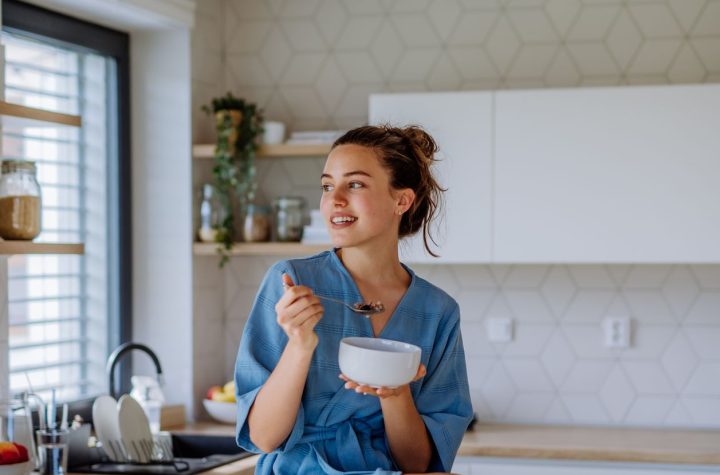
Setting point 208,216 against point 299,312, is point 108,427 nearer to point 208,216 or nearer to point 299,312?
point 208,216

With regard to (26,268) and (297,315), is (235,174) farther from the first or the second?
(297,315)

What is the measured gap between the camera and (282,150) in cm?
387

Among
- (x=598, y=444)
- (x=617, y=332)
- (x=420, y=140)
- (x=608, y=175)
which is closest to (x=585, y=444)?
(x=598, y=444)

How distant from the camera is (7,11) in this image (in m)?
3.36

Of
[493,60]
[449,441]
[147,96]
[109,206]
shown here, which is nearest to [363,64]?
[493,60]

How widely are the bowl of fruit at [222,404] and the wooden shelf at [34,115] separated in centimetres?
133

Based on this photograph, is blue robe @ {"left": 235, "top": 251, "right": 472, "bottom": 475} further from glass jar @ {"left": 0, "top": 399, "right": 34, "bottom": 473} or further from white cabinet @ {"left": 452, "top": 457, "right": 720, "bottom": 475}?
white cabinet @ {"left": 452, "top": 457, "right": 720, "bottom": 475}

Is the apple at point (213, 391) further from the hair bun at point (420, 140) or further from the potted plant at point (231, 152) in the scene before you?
the hair bun at point (420, 140)

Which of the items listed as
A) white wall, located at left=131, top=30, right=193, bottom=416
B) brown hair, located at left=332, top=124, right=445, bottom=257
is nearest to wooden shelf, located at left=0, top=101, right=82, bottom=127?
brown hair, located at left=332, top=124, right=445, bottom=257

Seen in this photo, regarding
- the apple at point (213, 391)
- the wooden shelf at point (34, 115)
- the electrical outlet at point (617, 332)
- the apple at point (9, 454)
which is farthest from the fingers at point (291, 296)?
the electrical outlet at point (617, 332)

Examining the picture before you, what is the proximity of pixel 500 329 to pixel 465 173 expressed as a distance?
0.68 m

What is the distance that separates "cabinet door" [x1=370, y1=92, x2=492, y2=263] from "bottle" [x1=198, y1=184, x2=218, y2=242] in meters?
0.77

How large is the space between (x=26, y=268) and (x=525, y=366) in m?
1.81

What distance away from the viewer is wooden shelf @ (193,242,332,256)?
148 inches
